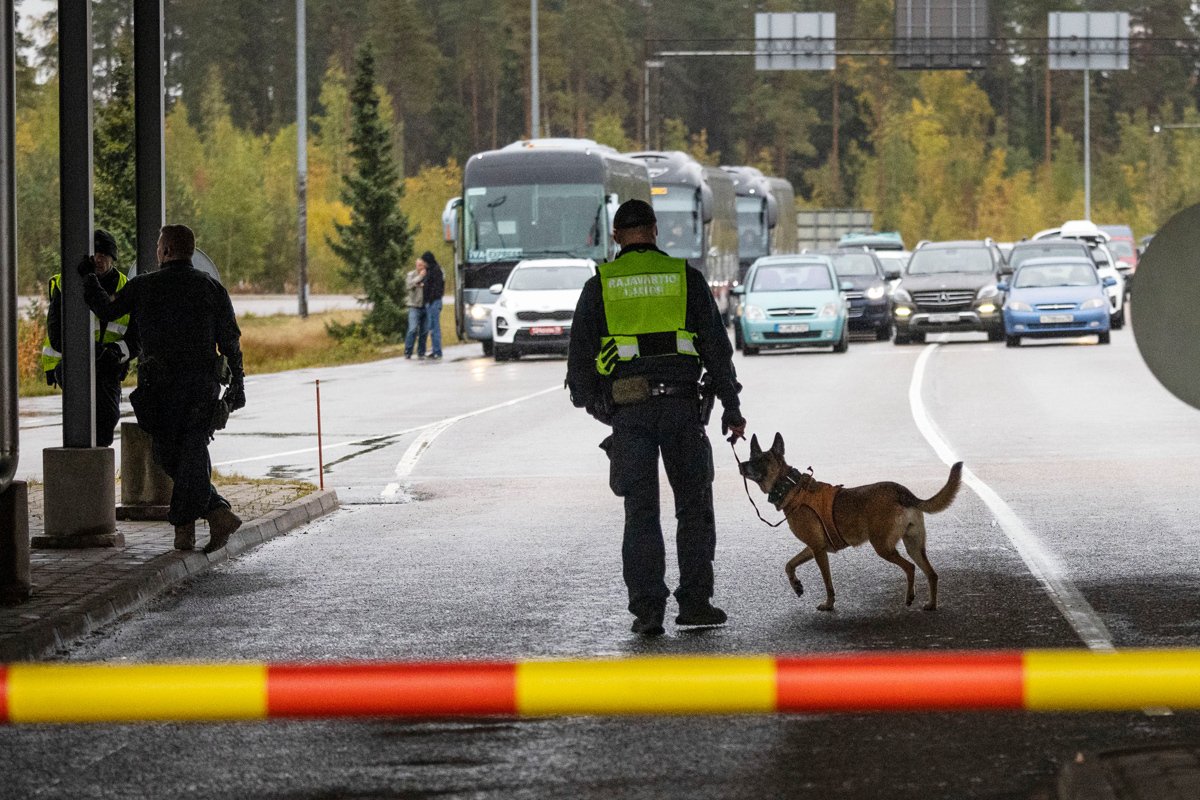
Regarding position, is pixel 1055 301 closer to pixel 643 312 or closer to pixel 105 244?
pixel 105 244

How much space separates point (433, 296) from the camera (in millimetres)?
37906

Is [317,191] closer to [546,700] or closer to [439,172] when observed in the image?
[439,172]

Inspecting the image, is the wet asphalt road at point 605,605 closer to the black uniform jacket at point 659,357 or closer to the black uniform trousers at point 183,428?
the black uniform trousers at point 183,428

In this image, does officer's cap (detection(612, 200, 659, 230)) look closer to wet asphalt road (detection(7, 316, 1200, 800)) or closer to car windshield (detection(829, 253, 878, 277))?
wet asphalt road (detection(7, 316, 1200, 800))

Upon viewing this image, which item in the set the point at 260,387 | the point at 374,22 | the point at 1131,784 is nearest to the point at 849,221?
the point at 374,22

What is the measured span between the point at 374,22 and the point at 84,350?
358 feet

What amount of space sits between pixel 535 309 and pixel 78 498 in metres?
24.7

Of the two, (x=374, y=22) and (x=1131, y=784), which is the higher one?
(x=374, y=22)

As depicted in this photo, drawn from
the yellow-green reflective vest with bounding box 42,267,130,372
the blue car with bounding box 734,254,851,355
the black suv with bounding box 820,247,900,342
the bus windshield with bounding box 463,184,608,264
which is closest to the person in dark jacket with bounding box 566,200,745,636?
the yellow-green reflective vest with bounding box 42,267,130,372

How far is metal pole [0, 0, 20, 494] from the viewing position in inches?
363

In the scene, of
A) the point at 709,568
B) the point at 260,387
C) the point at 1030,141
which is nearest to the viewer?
the point at 709,568

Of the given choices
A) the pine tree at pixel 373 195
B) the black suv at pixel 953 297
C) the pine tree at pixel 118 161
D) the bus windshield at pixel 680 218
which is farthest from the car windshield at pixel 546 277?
the bus windshield at pixel 680 218

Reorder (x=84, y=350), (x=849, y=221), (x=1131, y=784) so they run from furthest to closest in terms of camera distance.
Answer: (x=849, y=221)
(x=84, y=350)
(x=1131, y=784)

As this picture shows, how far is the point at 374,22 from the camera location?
118250 mm
